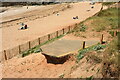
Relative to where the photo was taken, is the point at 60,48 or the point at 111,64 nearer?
the point at 111,64

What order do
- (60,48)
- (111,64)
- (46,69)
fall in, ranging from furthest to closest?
(60,48)
(46,69)
(111,64)

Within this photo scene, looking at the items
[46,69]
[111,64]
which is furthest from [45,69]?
[111,64]

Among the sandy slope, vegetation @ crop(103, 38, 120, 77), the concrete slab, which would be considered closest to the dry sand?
the sandy slope

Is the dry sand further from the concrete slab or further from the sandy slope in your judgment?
the concrete slab

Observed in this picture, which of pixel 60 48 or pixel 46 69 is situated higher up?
pixel 60 48

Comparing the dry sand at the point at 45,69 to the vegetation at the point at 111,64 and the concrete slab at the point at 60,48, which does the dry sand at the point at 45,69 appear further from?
the concrete slab at the point at 60,48

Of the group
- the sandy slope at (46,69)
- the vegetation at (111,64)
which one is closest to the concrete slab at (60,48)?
the sandy slope at (46,69)

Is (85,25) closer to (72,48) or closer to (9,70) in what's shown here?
(72,48)

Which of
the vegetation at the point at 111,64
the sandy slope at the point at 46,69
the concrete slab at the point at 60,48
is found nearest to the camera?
the vegetation at the point at 111,64

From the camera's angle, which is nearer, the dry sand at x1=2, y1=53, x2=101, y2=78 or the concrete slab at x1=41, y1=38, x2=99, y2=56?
the dry sand at x1=2, y1=53, x2=101, y2=78

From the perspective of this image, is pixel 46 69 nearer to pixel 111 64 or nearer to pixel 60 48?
pixel 60 48

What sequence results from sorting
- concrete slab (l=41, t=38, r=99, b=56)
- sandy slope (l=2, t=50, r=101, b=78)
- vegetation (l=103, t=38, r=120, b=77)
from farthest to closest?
concrete slab (l=41, t=38, r=99, b=56)
sandy slope (l=2, t=50, r=101, b=78)
vegetation (l=103, t=38, r=120, b=77)

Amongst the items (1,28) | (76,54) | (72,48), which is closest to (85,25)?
(72,48)

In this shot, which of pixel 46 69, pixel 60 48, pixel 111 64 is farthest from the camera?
pixel 60 48
